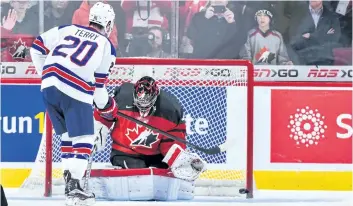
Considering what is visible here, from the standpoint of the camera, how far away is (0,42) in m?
5.53

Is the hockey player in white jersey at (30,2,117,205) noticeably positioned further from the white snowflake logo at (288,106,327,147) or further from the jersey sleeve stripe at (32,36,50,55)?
the white snowflake logo at (288,106,327,147)

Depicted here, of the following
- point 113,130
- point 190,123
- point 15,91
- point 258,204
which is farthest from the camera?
point 15,91

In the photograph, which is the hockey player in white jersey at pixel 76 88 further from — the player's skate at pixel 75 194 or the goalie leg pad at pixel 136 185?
the goalie leg pad at pixel 136 185

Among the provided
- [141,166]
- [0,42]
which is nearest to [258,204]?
[141,166]

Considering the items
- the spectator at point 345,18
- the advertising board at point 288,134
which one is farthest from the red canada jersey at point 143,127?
the spectator at point 345,18

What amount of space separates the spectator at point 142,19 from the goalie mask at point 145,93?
3.29ft

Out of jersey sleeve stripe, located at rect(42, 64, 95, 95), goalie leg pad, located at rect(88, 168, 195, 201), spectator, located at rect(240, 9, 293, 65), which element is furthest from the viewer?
spectator, located at rect(240, 9, 293, 65)

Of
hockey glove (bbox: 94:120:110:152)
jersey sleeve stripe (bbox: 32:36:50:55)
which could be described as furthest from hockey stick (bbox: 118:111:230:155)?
jersey sleeve stripe (bbox: 32:36:50:55)

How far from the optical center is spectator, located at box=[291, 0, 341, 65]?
18.0ft

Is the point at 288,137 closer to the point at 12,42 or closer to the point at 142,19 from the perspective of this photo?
the point at 142,19

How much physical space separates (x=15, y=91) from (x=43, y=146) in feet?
1.82

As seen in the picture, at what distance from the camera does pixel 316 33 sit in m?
5.54

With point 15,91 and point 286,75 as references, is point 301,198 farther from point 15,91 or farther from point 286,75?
point 15,91

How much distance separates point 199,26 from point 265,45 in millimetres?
413
